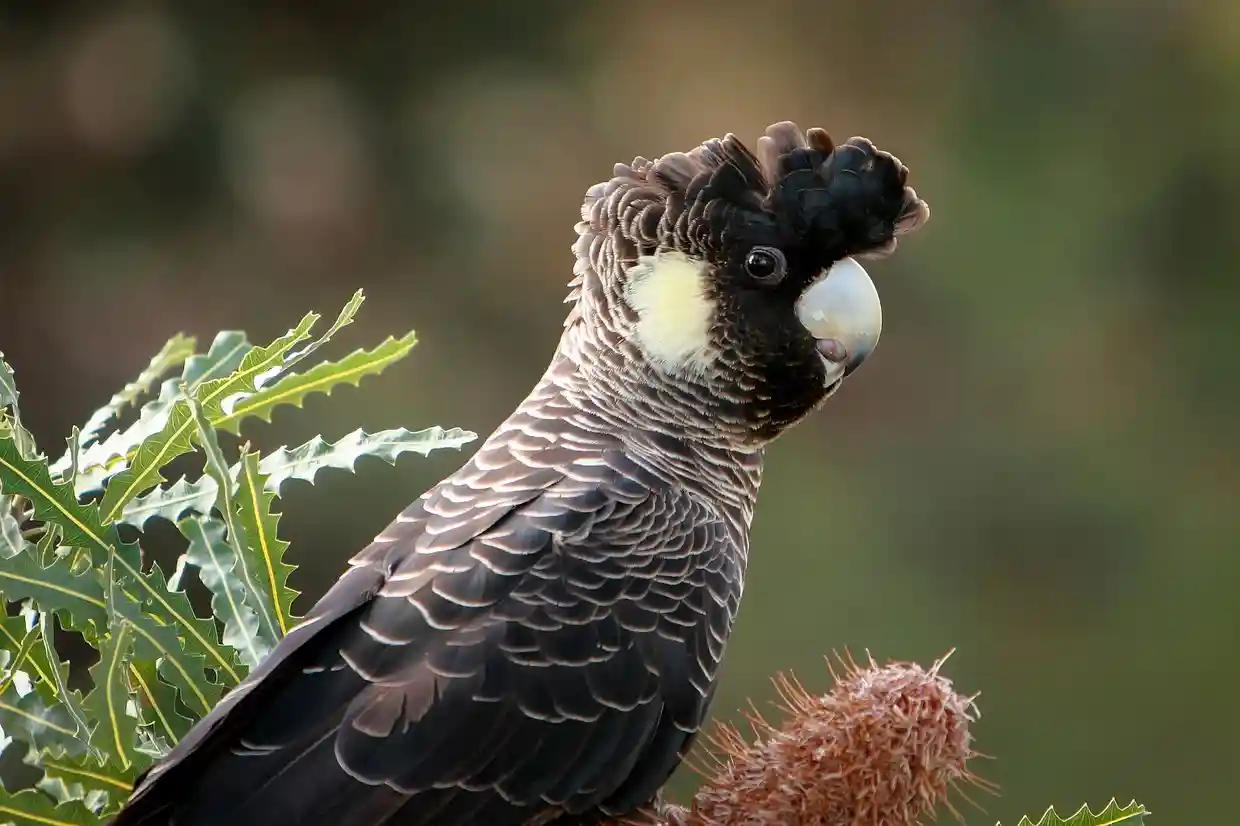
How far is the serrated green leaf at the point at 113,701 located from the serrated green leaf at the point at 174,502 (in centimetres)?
12

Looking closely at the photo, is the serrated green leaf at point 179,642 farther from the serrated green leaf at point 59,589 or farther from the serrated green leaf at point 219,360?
the serrated green leaf at point 219,360

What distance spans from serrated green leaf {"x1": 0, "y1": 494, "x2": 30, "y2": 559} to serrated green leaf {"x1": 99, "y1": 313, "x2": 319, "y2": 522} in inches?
2.3

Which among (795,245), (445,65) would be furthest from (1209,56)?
(795,245)

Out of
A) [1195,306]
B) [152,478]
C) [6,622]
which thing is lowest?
[6,622]

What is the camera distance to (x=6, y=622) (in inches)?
30.7

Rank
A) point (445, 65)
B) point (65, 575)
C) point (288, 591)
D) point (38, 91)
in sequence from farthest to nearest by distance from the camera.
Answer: point (445, 65), point (38, 91), point (288, 591), point (65, 575)

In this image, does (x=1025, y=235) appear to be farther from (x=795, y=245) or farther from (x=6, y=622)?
(x=6, y=622)

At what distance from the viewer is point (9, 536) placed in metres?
0.78

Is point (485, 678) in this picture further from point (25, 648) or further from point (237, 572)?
point (25, 648)

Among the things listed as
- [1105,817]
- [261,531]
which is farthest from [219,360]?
[1105,817]

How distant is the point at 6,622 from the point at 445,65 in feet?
8.60

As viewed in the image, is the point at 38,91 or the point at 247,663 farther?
the point at 38,91

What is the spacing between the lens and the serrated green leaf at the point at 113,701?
2.37ft

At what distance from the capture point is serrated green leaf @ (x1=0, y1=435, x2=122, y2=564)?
771 mm
